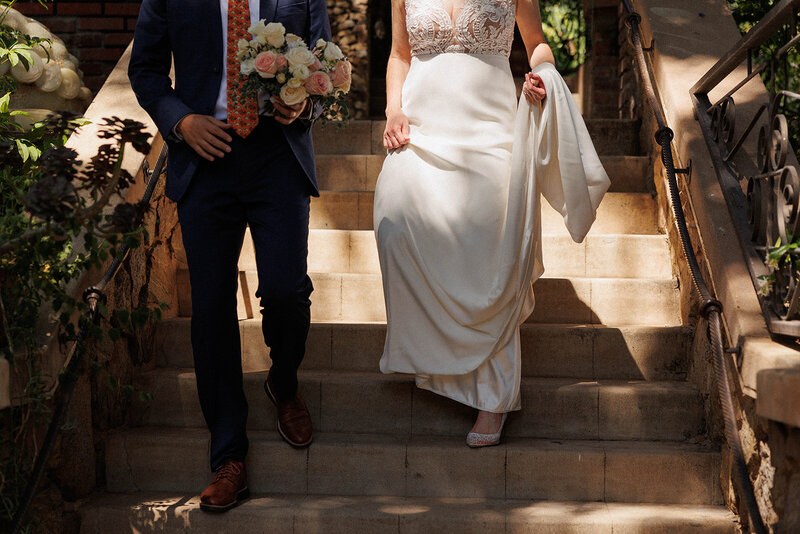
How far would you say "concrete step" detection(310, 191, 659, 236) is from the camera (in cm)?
491

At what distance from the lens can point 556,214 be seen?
16.5 feet

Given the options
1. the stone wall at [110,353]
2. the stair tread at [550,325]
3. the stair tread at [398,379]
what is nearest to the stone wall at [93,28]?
the stone wall at [110,353]

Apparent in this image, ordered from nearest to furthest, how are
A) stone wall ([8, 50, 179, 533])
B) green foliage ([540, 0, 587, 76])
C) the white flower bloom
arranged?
the white flower bloom < stone wall ([8, 50, 179, 533]) < green foliage ([540, 0, 587, 76])

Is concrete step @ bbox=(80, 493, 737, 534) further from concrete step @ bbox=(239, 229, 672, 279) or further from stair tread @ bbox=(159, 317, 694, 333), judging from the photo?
concrete step @ bbox=(239, 229, 672, 279)

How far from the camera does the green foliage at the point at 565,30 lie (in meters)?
10.4

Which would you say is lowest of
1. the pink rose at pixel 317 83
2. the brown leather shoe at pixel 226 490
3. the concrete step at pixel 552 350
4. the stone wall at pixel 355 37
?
the brown leather shoe at pixel 226 490

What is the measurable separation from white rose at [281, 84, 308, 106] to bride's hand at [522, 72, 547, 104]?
0.97m

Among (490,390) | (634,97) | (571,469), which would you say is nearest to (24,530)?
(490,390)

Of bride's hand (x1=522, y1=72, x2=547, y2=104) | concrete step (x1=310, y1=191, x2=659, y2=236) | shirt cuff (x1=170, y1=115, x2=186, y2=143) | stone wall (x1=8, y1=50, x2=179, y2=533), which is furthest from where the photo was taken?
concrete step (x1=310, y1=191, x2=659, y2=236)

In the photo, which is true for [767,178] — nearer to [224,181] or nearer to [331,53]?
[331,53]

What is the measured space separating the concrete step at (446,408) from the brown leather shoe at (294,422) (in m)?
0.19

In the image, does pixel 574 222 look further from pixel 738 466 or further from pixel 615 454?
pixel 738 466

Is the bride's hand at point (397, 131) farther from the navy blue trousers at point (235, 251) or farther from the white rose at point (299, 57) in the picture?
the white rose at point (299, 57)

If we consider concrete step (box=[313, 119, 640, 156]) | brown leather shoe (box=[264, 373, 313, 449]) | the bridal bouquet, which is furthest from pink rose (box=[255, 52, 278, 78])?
concrete step (box=[313, 119, 640, 156])
